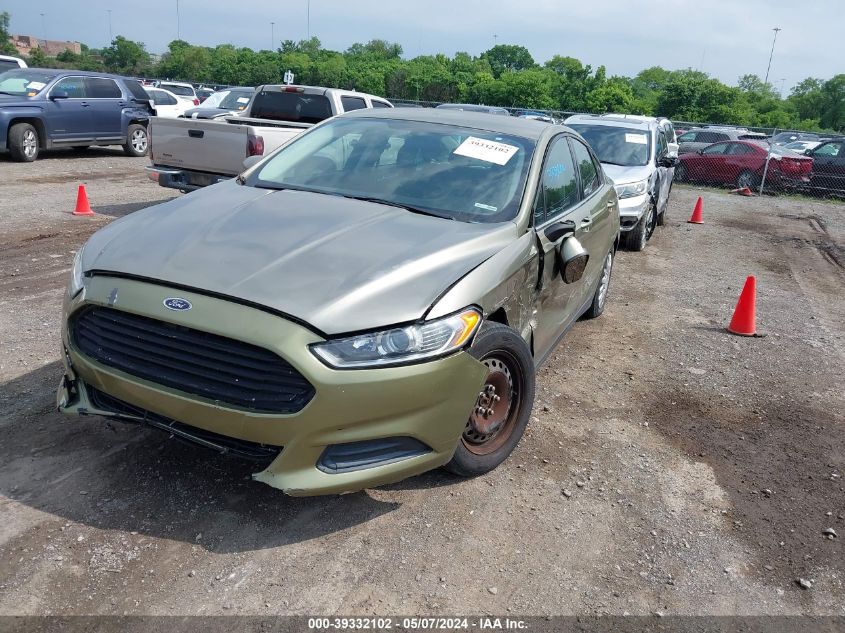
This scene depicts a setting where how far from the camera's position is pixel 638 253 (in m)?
10.5

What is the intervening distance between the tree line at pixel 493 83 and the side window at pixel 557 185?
44470mm

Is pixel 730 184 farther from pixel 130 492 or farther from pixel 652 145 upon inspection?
pixel 130 492

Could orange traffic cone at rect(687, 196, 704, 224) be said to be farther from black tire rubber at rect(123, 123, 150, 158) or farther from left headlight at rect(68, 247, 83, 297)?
left headlight at rect(68, 247, 83, 297)

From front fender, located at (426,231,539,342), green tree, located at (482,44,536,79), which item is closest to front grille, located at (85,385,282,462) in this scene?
front fender, located at (426,231,539,342)

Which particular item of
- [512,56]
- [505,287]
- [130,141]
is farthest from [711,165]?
[512,56]

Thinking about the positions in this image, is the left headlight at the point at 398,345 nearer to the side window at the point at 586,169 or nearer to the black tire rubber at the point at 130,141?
the side window at the point at 586,169

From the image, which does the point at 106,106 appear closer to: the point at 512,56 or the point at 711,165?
the point at 711,165

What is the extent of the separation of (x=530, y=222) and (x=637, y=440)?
61.6 inches

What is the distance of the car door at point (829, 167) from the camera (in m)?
19.2

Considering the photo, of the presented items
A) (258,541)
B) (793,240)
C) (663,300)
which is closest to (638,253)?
(663,300)

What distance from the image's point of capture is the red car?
19.4 meters

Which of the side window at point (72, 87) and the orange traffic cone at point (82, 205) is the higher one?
the side window at point (72, 87)

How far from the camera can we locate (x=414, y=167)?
4.32 m

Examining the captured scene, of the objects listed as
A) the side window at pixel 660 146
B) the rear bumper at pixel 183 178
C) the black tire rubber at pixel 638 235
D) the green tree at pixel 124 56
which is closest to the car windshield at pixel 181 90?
the rear bumper at pixel 183 178
